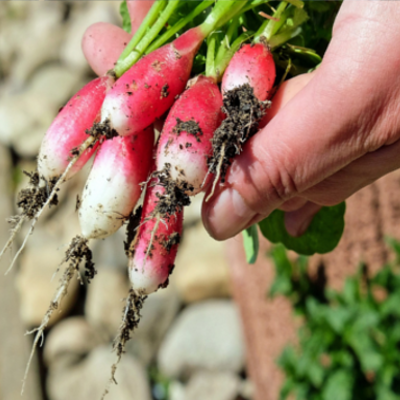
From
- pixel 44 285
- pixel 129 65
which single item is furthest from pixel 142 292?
pixel 44 285

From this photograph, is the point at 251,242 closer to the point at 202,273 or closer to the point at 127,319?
the point at 127,319

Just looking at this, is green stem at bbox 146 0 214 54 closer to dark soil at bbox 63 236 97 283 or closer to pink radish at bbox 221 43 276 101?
pink radish at bbox 221 43 276 101

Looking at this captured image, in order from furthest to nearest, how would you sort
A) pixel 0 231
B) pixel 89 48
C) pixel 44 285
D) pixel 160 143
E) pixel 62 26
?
pixel 62 26 → pixel 0 231 → pixel 44 285 → pixel 89 48 → pixel 160 143

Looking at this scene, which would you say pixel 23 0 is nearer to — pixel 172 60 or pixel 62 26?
pixel 62 26

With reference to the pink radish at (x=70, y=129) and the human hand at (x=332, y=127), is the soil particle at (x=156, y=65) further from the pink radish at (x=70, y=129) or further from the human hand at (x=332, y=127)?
the human hand at (x=332, y=127)

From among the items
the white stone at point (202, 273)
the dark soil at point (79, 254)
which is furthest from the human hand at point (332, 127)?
the white stone at point (202, 273)

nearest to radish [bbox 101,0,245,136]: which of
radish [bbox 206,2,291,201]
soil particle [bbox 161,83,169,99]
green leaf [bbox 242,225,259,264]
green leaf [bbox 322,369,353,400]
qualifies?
soil particle [bbox 161,83,169,99]
